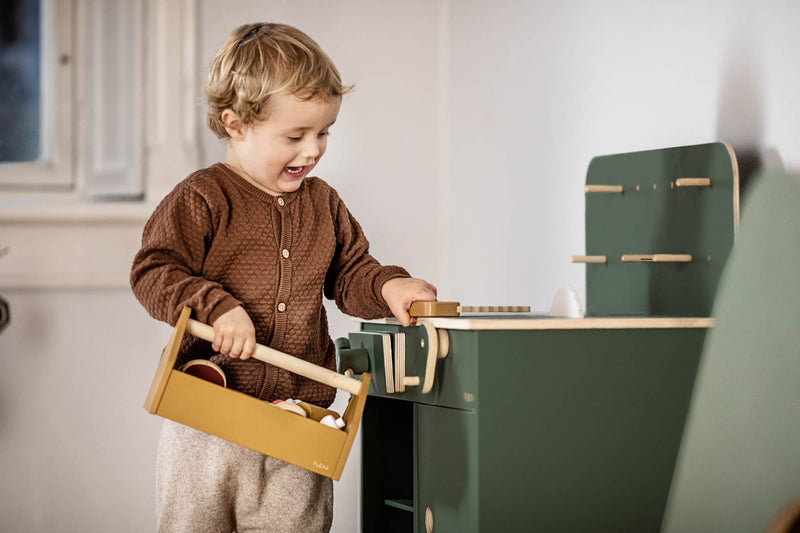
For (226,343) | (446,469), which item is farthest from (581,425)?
(226,343)

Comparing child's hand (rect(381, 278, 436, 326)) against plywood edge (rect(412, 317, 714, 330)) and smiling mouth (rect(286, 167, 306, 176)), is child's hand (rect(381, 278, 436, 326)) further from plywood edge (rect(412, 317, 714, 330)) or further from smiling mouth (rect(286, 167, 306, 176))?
smiling mouth (rect(286, 167, 306, 176))

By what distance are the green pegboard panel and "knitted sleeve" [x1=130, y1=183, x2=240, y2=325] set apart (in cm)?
52

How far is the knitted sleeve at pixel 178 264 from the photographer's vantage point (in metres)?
0.86

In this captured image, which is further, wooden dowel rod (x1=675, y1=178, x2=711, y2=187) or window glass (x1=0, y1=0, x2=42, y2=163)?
window glass (x1=0, y1=0, x2=42, y2=163)

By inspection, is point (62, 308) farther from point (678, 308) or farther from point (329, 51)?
point (678, 308)

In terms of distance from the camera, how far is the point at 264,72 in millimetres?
916

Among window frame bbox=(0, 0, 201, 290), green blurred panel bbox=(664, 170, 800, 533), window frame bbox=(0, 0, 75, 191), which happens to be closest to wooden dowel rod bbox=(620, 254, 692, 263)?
green blurred panel bbox=(664, 170, 800, 533)

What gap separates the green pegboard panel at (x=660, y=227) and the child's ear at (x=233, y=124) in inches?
18.6

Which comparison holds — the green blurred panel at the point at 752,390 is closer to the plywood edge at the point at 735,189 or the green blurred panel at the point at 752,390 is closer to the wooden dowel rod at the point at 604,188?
the plywood edge at the point at 735,189

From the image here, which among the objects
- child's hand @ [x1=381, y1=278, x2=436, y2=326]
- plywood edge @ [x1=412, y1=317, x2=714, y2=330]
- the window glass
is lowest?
plywood edge @ [x1=412, y1=317, x2=714, y2=330]

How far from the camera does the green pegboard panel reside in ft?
3.31

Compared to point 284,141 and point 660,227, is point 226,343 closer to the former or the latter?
point 284,141

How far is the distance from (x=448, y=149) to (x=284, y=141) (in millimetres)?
916

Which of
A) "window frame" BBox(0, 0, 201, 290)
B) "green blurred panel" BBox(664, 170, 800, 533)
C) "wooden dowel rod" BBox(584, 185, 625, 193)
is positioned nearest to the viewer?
"green blurred panel" BBox(664, 170, 800, 533)
